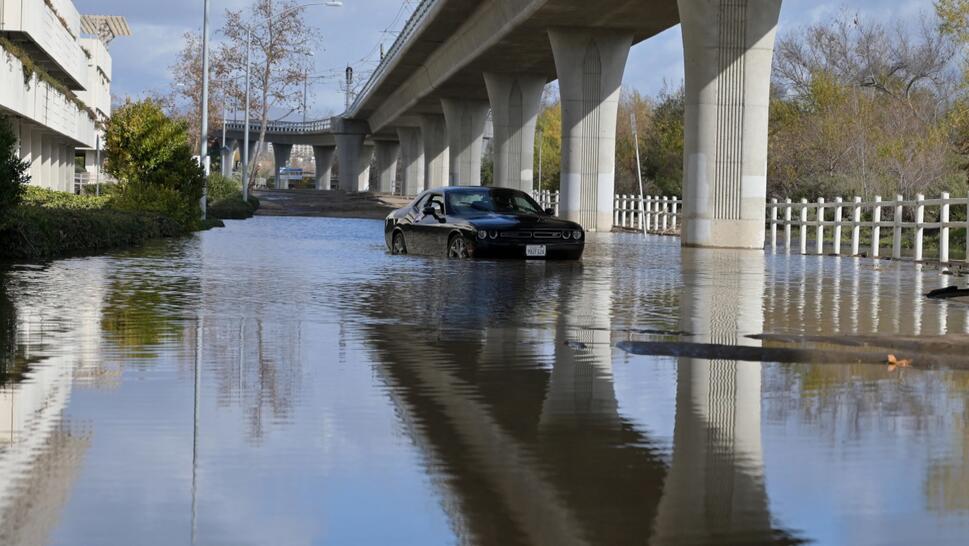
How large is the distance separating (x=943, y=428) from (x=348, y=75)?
14528cm

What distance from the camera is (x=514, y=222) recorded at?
2547 cm

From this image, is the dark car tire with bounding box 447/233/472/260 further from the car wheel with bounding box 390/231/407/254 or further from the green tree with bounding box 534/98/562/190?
the green tree with bounding box 534/98/562/190

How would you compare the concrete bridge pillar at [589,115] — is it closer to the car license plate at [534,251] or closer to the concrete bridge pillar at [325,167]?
the car license plate at [534,251]

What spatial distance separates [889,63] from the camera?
7500cm

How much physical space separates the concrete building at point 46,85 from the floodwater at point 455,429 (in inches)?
1191

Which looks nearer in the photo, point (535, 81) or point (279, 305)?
point (279, 305)

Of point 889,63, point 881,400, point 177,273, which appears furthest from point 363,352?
point 889,63

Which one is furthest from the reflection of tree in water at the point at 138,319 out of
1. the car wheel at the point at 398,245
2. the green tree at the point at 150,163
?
the green tree at the point at 150,163

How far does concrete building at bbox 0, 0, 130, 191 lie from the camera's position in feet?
177

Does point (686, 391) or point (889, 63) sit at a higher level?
point (889, 63)

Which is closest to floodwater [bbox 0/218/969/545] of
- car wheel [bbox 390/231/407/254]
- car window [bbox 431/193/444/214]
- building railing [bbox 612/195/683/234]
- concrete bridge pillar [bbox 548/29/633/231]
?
car window [bbox 431/193/444/214]

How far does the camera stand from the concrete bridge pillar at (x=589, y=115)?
53844mm

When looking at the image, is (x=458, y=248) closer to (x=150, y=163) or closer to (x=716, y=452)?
(x=150, y=163)

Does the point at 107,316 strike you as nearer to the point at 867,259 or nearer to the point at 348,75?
the point at 867,259
